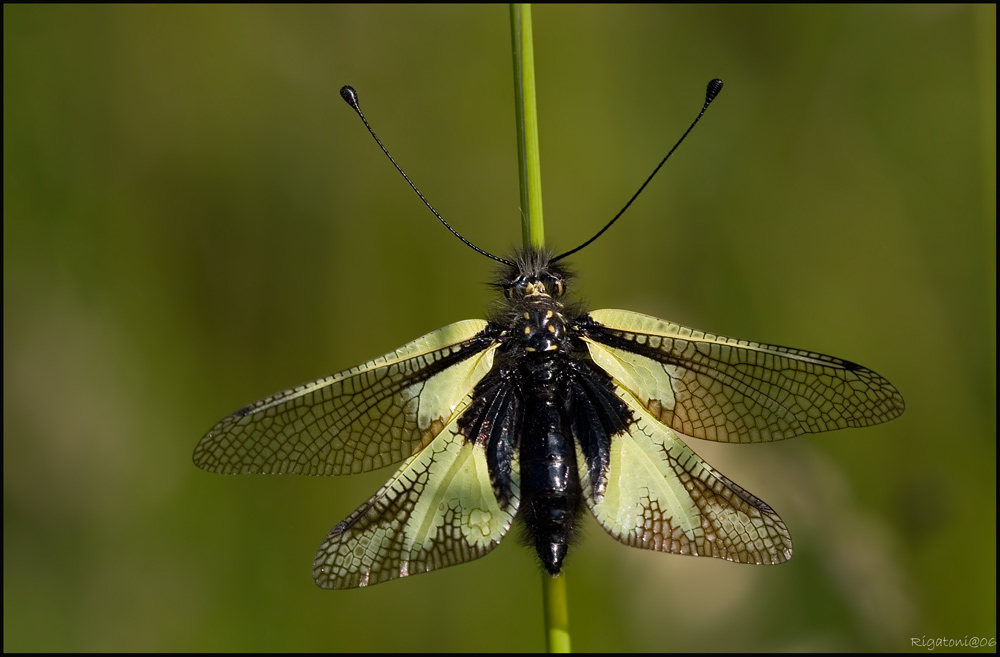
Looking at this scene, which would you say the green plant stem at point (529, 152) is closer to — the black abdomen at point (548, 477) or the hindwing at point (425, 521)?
the black abdomen at point (548, 477)

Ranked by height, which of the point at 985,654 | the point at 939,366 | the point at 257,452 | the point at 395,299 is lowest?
the point at 985,654

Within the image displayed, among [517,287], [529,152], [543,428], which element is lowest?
[543,428]

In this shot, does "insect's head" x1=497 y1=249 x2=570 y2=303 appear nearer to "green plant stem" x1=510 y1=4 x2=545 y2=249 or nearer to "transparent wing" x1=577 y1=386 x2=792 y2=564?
"green plant stem" x1=510 y1=4 x2=545 y2=249

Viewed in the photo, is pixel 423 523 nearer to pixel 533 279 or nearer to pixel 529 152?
pixel 533 279

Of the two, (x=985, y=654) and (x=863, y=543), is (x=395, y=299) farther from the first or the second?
(x=985, y=654)

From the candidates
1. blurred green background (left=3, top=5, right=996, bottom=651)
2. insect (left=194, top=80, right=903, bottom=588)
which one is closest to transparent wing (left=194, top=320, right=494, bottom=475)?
insect (left=194, top=80, right=903, bottom=588)

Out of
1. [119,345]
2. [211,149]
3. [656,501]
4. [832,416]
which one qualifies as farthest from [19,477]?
[832,416]

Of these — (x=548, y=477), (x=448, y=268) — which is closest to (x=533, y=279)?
(x=548, y=477)

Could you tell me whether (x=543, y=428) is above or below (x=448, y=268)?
below
